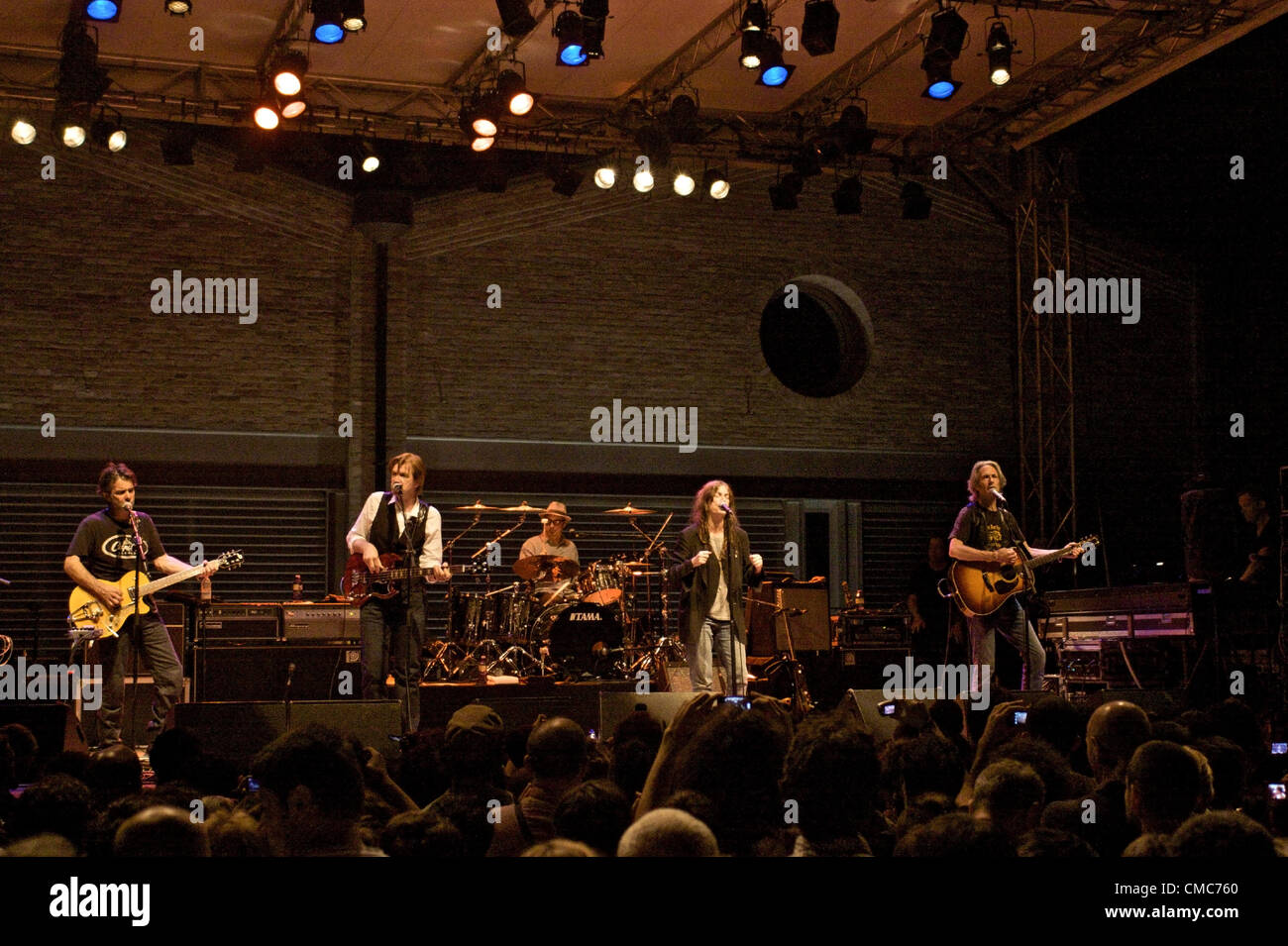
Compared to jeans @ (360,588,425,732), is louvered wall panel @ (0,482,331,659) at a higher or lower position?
higher

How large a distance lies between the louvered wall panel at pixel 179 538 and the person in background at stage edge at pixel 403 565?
6.03 meters

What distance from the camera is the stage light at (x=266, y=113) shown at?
39.6 feet

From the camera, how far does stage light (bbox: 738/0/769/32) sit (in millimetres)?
10984

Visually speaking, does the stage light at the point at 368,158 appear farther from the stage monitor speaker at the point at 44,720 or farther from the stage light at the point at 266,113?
the stage monitor speaker at the point at 44,720

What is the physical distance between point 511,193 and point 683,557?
23.2 ft

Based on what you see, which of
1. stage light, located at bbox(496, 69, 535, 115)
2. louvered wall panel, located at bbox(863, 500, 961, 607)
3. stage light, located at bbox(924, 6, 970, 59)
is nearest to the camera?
stage light, located at bbox(924, 6, 970, 59)

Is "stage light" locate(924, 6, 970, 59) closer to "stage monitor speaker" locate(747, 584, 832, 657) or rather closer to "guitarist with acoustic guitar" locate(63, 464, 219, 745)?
"stage monitor speaker" locate(747, 584, 832, 657)

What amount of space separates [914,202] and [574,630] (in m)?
6.04

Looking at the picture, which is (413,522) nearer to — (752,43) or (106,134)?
(752,43)

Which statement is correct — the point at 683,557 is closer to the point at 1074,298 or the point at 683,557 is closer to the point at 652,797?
the point at 652,797

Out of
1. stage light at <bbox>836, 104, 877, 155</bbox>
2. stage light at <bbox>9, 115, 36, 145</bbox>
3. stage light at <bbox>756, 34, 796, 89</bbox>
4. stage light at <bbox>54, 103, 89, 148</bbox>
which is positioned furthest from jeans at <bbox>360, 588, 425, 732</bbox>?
stage light at <bbox>836, 104, 877, 155</bbox>

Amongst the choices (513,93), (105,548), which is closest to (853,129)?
(513,93)

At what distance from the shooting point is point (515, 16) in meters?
10.4

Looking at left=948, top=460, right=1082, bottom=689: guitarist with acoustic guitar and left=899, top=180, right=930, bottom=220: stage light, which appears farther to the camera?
left=899, top=180, right=930, bottom=220: stage light
